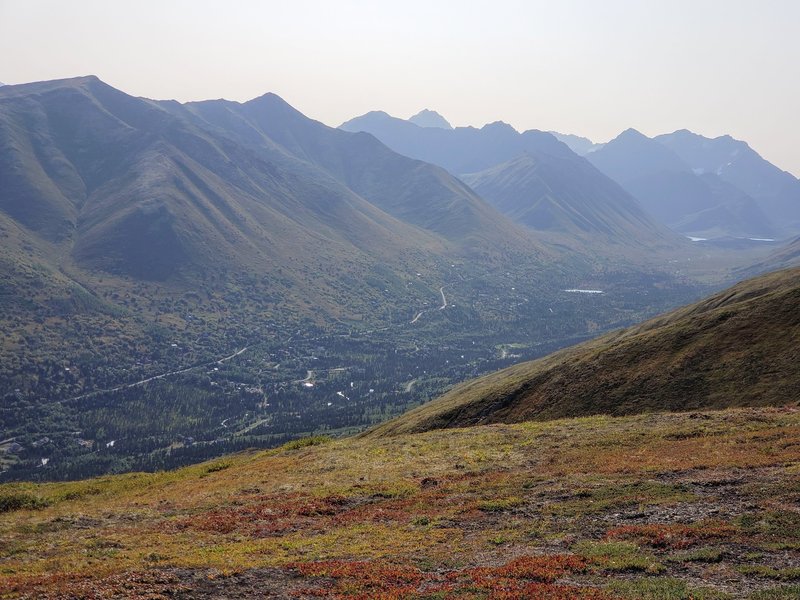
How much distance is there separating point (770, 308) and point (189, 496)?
A: 243ft

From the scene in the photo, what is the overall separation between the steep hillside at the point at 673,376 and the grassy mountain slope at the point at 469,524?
1074cm

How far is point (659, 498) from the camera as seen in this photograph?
36.3 metres

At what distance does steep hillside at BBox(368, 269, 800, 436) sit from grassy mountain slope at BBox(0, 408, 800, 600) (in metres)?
10.7

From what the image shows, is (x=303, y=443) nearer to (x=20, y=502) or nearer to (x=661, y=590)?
(x=20, y=502)

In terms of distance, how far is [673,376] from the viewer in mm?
74875

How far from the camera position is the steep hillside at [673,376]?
68.1 meters

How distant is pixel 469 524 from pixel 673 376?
47.8 m

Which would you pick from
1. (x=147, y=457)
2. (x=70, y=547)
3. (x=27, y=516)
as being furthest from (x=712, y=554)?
(x=147, y=457)

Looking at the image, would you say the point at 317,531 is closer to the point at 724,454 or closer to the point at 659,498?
the point at 659,498

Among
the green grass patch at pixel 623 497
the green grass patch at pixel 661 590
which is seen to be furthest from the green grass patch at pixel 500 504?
the green grass patch at pixel 661 590

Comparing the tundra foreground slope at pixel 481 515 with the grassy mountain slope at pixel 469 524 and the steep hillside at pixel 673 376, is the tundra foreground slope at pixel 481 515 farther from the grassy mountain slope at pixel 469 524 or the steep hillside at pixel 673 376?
the steep hillside at pixel 673 376

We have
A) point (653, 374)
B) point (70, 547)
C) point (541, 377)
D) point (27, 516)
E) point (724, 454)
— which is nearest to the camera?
point (70, 547)

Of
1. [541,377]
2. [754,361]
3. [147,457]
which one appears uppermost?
[754,361]

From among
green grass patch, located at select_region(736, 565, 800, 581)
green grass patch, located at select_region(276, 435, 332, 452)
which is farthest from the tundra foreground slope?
green grass patch, located at select_region(276, 435, 332, 452)
